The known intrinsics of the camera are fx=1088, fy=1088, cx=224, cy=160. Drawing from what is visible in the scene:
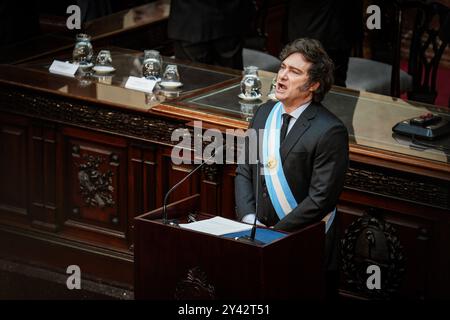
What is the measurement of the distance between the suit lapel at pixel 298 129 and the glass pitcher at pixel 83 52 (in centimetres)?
185

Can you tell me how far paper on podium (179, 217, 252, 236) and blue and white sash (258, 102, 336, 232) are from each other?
24cm

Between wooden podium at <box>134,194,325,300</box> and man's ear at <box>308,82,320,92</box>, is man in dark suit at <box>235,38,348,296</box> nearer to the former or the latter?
man's ear at <box>308,82,320,92</box>

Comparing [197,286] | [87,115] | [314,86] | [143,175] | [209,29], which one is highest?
[314,86]

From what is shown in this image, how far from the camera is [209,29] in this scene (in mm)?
5637

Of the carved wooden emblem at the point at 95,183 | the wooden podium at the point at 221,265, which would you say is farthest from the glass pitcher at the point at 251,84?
the wooden podium at the point at 221,265

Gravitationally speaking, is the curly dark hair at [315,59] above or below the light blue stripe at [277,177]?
above

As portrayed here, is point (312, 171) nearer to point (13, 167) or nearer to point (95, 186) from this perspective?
point (95, 186)

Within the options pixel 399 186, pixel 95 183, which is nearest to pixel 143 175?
pixel 95 183

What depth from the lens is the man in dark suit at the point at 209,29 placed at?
18.5ft

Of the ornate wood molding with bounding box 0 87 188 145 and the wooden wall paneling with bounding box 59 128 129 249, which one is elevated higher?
Result: the ornate wood molding with bounding box 0 87 188 145

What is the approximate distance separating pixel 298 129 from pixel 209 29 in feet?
6.68

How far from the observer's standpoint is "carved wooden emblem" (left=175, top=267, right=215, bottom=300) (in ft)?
11.2

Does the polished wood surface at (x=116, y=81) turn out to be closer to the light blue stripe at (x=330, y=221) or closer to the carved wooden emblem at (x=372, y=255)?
the carved wooden emblem at (x=372, y=255)

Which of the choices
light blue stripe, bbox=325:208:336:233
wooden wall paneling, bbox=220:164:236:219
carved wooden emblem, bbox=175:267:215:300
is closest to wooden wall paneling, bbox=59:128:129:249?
wooden wall paneling, bbox=220:164:236:219
